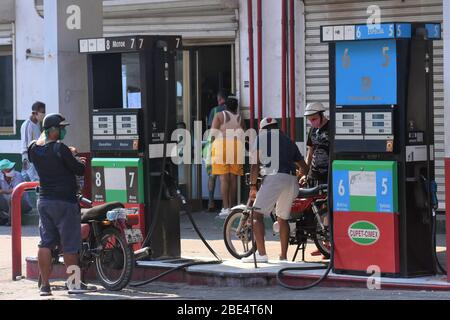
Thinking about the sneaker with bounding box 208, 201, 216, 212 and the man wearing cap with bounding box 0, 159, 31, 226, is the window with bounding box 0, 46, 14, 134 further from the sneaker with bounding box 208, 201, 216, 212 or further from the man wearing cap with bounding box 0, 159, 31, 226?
the sneaker with bounding box 208, 201, 216, 212

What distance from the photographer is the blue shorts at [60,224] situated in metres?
10.8

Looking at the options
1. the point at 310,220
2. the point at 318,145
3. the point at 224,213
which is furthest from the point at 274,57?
the point at 310,220

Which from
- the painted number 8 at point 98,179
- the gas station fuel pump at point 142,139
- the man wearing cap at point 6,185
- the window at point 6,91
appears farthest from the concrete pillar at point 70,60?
the window at point 6,91

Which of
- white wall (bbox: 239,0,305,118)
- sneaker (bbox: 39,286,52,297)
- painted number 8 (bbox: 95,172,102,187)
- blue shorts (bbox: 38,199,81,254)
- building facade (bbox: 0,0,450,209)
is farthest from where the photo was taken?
white wall (bbox: 239,0,305,118)

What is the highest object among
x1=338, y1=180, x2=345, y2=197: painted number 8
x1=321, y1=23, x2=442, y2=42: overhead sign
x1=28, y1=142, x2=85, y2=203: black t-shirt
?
x1=321, y1=23, x2=442, y2=42: overhead sign

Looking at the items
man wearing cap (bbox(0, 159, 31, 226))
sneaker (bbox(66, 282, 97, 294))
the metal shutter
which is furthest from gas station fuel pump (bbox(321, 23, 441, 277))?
man wearing cap (bbox(0, 159, 31, 226))

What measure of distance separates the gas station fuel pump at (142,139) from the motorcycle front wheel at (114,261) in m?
0.76

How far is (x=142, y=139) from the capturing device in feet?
39.4

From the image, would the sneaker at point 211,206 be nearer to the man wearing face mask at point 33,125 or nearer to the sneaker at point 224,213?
the sneaker at point 224,213

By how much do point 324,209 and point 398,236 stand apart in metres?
1.64

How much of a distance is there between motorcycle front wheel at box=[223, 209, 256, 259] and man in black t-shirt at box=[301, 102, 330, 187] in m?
0.87

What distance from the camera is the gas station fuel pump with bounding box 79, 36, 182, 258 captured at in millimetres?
11984
